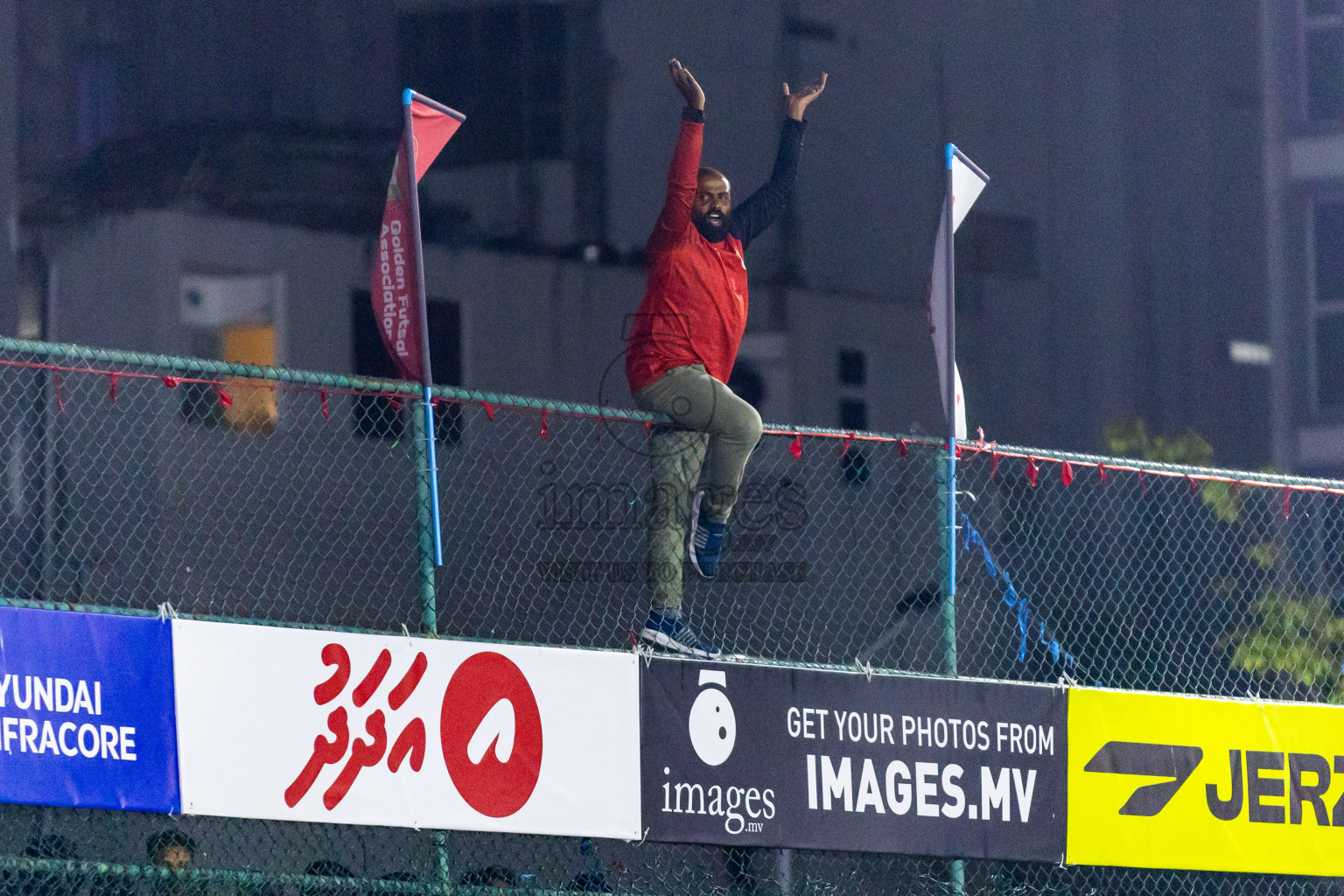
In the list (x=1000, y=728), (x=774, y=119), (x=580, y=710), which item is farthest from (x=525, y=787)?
(x=774, y=119)

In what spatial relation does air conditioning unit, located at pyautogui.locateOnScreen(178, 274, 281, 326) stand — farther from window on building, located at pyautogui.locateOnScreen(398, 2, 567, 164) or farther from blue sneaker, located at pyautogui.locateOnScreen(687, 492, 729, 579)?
blue sneaker, located at pyautogui.locateOnScreen(687, 492, 729, 579)

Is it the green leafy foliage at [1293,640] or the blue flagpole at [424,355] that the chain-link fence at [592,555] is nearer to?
the green leafy foliage at [1293,640]

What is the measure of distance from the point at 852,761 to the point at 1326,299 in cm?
918

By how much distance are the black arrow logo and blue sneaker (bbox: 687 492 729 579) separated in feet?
5.86

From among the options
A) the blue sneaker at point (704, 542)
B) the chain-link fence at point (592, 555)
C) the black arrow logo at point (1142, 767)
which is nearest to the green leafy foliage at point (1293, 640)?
the chain-link fence at point (592, 555)

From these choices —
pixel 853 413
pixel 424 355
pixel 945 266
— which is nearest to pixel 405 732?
pixel 424 355

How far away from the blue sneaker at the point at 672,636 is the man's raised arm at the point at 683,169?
5.01 ft

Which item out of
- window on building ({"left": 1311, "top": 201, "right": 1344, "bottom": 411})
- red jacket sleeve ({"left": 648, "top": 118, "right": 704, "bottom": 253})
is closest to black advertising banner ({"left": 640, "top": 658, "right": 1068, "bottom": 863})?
red jacket sleeve ({"left": 648, "top": 118, "right": 704, "bottom": 253})

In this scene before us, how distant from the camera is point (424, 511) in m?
6.41

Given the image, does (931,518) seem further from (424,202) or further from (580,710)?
(580,710)

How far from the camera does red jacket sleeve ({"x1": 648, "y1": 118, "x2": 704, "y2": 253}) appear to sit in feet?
23.2

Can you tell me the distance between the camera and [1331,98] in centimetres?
1466

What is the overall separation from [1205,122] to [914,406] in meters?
3.49

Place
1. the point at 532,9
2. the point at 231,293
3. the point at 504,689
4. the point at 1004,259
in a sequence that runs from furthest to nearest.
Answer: the point at 1004,259, the point at 532,9, the point at 231,293, the point at 504,689
